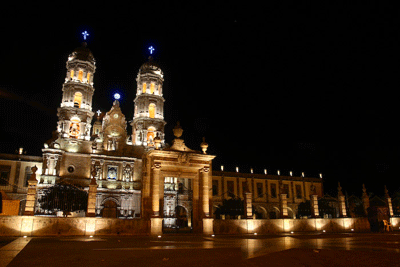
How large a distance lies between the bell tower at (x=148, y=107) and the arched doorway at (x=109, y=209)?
10985 millimetres

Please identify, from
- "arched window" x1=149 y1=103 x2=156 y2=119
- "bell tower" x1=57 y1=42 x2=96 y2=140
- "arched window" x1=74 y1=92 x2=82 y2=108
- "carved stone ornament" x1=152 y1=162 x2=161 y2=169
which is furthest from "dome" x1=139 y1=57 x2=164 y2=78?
"carved stone ornament" x1=152 y1=162 x2=161 y2=169

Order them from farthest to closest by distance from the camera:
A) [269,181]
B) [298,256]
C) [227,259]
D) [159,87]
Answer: [269,181] < [159,87] < [298,256] < [227,259]

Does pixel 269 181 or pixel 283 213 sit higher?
pixel 269 181

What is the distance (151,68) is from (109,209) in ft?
87.1

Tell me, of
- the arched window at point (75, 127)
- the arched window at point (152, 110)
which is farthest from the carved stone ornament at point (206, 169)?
the arched window at point (75, 127)

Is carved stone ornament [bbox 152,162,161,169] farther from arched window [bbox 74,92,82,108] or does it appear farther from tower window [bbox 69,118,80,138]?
arched window [bbox 74,92,82,108]

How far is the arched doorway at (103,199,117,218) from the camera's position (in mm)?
44541

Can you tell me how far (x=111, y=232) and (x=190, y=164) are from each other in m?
7.19

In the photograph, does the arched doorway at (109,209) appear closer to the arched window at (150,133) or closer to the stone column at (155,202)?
the arched window at (150,133)

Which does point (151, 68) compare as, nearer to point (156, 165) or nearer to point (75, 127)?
point (75, 127)

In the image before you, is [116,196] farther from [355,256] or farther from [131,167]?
[355,256]

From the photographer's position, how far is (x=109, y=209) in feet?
149

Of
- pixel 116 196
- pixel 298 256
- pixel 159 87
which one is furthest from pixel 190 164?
pixel 159 87

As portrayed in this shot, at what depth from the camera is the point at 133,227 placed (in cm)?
2078
